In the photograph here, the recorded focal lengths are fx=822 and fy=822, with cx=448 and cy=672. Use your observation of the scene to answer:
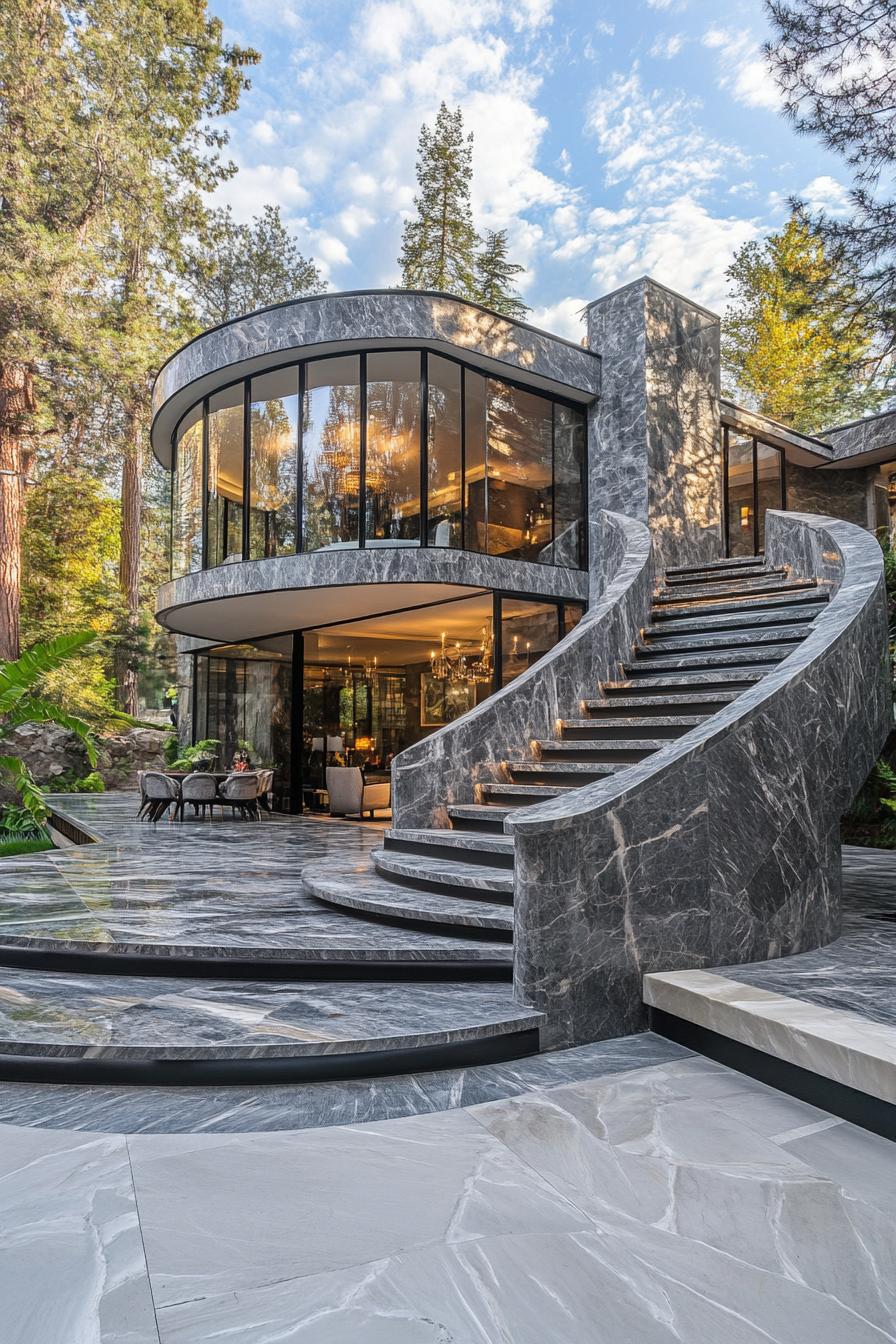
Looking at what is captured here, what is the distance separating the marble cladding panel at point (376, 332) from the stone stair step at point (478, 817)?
7120 mm

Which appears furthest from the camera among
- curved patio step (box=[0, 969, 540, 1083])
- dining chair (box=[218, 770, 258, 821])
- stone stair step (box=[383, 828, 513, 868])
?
dining chair (box=[218, 770, 258, 821])

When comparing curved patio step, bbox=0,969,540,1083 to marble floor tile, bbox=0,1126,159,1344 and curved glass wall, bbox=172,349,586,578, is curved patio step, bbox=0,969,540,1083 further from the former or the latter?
curved glass wall, bbox=172,349,586,578

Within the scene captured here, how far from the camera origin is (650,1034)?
4.21 m

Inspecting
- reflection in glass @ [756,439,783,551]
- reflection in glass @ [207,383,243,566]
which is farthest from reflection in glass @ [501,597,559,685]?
reflection in glass @ [756,439,783,551]

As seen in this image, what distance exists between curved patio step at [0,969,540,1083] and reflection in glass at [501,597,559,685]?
8.12m

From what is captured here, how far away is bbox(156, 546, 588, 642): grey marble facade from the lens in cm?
1130

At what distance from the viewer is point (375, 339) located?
11.4 metres

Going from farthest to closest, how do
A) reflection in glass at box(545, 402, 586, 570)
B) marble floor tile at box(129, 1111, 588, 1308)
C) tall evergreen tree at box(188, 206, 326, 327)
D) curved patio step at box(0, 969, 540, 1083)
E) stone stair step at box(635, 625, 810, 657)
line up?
1. tall evergreen tree at box(188, 206, 326, 327)
2. reflection in glass at box(545, 402, 586, 570)
3. stone stair step at box(635, 625, 810, 657)
4. curved patio step at box(0, 969, 540, 1083)
5. marble floor tile at box(129, 1111, 588, 1308)

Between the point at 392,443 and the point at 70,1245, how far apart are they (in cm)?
1083

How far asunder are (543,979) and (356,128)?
46688 millimetres

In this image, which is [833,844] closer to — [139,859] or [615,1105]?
[615,1105]

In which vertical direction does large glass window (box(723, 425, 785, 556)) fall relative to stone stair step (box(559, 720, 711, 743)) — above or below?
above

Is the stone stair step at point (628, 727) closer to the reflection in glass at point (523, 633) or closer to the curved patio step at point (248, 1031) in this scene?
the curved patio step at point (248, 1031)

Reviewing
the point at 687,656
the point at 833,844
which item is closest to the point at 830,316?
the point at 687,656
